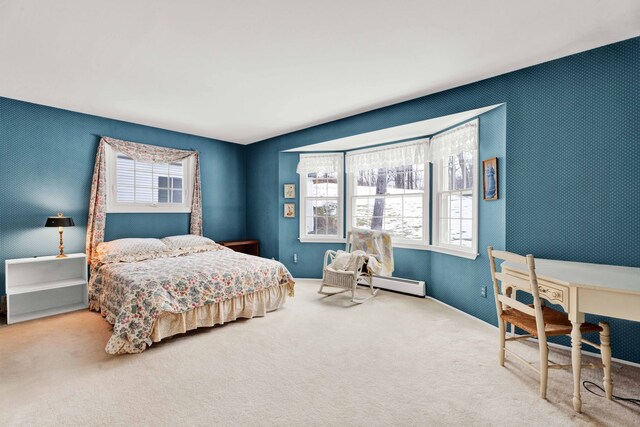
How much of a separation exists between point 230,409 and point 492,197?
3.07m

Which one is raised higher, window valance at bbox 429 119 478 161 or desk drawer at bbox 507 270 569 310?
window valance at bbox 429 119 478 161

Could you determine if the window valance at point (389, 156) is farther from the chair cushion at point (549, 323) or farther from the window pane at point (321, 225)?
the chair cushion at point (549, 323)

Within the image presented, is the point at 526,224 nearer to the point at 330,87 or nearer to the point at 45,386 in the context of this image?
the point at 330,87

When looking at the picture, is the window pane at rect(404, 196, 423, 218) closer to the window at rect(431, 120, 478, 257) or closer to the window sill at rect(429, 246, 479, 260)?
the window at rect(431, 120, 478, 257)

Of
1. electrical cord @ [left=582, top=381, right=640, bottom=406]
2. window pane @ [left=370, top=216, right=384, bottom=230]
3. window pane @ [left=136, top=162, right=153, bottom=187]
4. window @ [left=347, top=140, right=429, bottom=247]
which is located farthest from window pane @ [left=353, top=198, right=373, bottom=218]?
window pane @ [left=136, top=162, right=153, bottom=187]

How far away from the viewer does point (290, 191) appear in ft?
18.2

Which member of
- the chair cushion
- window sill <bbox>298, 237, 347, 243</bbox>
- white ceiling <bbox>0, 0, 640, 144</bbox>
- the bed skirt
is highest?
white ceiling <bbox>0, 0, 640, 144</bbox>

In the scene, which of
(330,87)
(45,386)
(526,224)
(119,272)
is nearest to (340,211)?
(330,87)

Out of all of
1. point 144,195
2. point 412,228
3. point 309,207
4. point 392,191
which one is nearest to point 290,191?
point 309,207

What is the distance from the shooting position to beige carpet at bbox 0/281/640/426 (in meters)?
1.87

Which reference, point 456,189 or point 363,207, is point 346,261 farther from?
point 456,189

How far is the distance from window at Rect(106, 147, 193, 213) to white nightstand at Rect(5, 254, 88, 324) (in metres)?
0.95

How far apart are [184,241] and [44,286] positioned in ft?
5.51

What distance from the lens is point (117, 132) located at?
453 centimetres
